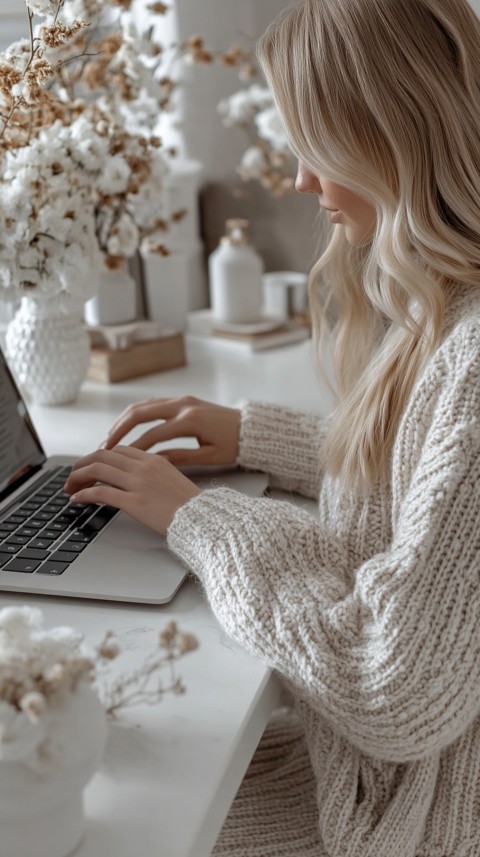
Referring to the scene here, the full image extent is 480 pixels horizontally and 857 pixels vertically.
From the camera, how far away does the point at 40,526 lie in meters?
0.83

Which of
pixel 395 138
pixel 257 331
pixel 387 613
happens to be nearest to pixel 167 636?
pixel 387 613

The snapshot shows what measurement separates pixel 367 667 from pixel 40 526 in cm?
34

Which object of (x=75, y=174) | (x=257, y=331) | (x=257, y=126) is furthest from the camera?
(x=257, y=126)

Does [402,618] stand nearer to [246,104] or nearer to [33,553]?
[33,553]

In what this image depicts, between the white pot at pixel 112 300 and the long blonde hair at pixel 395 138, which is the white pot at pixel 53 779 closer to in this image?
the long blonde hair at pixel 395 138

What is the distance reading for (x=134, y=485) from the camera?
0.83 meters

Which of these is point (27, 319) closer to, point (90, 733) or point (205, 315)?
point (205, 315)

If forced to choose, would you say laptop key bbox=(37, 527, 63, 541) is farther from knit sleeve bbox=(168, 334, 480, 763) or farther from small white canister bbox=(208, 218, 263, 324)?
small white canister bbox=(208, 218, 263, 324)

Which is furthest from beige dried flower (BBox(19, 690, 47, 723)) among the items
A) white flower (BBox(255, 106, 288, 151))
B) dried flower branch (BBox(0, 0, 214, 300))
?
white flower (BBox(255, 106, 288, 151))

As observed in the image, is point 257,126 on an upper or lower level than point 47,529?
upper

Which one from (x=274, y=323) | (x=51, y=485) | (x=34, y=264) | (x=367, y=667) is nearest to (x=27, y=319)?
(x=34, y=264)

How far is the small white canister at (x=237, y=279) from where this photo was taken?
5.28 ft

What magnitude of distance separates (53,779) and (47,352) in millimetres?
848

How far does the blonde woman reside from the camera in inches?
25.4
